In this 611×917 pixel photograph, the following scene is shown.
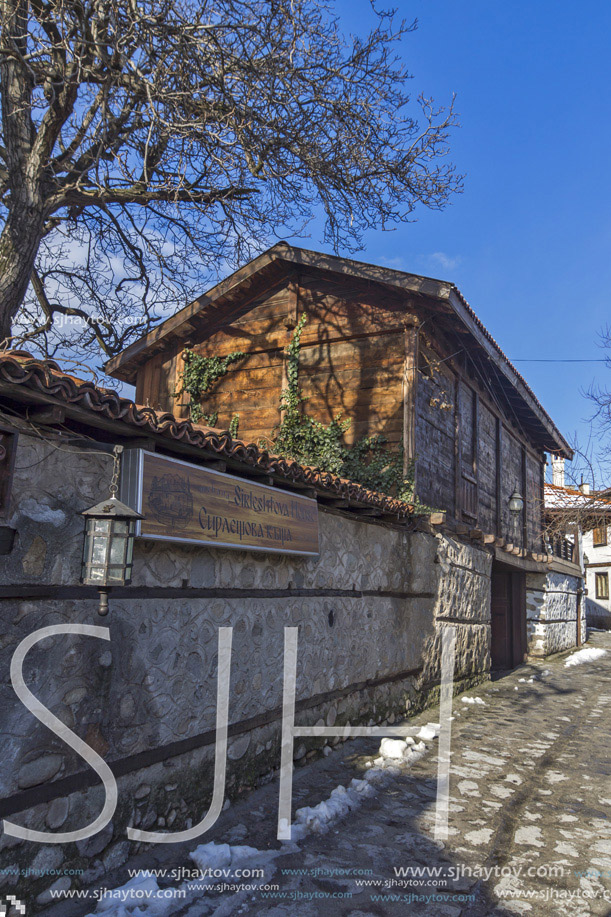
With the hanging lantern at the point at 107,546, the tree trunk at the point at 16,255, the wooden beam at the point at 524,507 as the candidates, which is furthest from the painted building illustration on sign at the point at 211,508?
the wooden beam at the point at 524,507

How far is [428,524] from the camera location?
8.70 meters

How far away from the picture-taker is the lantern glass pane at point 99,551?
3404 millimetres

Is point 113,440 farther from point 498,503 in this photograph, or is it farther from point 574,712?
point 498,503

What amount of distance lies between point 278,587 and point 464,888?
262 centimetres

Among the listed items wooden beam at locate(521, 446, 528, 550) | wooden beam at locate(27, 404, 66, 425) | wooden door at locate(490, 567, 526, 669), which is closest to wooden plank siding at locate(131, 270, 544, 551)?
wooden door at locate(490, 567, 526, 669)

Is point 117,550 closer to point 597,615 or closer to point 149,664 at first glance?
point 149,664

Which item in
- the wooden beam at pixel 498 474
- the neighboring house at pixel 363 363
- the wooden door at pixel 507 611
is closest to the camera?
the neighboring house at pixel 363 363

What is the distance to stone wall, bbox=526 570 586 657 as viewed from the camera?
15.4m

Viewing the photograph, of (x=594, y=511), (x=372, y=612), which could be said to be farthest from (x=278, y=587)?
(x=594, y=511)

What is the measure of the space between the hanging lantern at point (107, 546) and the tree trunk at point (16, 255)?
166 inches

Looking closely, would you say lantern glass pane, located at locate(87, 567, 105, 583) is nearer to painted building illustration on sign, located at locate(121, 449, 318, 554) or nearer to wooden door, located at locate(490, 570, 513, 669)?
painted building illustration on sign, located at locate(121, 449, 318, 554)

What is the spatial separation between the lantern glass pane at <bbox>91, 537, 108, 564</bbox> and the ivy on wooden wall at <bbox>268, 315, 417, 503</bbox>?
19.3ft

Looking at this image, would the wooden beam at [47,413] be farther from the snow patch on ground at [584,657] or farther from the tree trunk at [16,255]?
the snow patch on ground at [584,657]

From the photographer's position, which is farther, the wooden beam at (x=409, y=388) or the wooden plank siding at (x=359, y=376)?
the wooden plank siding at (x=359, y=376)
